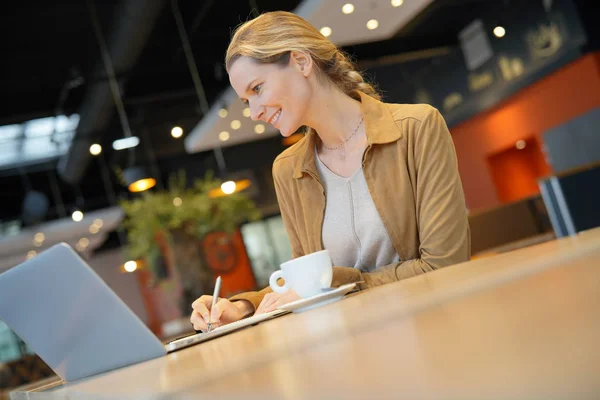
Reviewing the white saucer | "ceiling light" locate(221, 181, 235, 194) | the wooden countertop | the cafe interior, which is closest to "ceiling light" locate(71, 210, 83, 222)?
the cafe interior

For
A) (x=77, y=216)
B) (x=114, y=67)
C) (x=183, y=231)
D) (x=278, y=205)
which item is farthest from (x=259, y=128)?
(x=278, y=205)

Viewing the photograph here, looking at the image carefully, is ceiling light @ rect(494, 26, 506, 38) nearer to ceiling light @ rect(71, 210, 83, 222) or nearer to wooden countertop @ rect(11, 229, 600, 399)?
ceiling light @ rect(71, 210, 83, 222)

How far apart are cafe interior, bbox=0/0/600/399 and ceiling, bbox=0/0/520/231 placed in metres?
0.03

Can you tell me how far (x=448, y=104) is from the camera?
10.6m

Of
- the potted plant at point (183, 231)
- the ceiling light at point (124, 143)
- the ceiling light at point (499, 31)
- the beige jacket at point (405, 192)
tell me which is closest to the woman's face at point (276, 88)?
the beige jacket at point (405, 192)

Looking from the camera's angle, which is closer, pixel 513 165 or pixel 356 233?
pixel 356 233

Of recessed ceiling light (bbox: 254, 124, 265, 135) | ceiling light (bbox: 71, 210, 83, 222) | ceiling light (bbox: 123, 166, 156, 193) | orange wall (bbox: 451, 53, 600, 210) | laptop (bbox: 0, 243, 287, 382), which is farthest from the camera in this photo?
ceiling light (bbox: 71, 210, 83, 222)

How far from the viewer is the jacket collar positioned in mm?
1592

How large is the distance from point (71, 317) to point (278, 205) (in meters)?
2.47

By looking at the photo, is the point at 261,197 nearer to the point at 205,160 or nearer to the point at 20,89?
the point at 205,160

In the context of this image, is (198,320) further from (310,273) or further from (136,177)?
(136,177)

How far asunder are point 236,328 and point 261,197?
1257 centimetres

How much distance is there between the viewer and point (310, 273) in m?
1.23

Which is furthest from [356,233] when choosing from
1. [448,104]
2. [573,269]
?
[448,104]
